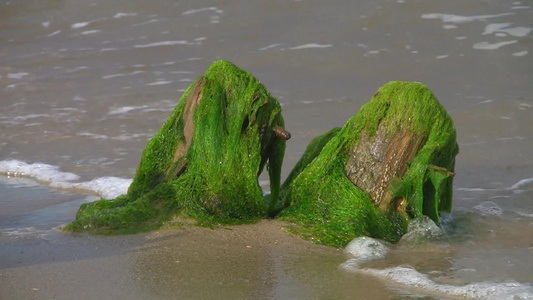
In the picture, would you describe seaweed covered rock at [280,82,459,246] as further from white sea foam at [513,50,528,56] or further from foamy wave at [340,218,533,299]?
white sea foam at [513,50,528,56]

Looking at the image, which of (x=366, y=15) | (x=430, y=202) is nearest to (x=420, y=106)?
(x=430, y=202)

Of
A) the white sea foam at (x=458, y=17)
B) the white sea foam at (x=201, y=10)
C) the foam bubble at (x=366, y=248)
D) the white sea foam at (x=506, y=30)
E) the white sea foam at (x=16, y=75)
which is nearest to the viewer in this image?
the foam bubble at (x=366, y=248)

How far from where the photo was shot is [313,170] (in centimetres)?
535

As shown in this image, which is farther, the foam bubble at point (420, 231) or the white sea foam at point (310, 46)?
the white sea foam at point (310, 46)

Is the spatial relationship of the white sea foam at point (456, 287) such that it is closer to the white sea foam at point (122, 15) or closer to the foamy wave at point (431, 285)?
the foamy wave at point (431, 285)

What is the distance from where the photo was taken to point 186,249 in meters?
4.78

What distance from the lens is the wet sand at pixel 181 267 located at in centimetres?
416

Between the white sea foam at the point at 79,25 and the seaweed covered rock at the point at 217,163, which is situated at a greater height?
the white sea foam at the point at 79,25

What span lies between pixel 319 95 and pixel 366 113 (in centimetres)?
479

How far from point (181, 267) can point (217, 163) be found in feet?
2.95

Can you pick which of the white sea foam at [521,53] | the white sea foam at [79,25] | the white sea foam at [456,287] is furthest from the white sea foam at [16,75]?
the white sea foam at [456,287]

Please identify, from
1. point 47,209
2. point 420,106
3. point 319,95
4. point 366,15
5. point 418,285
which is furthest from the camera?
point 366,15

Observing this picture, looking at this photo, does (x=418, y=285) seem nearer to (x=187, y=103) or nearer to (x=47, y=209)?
(x=187, y=103)

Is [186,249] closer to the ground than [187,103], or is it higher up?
closer to the ground
